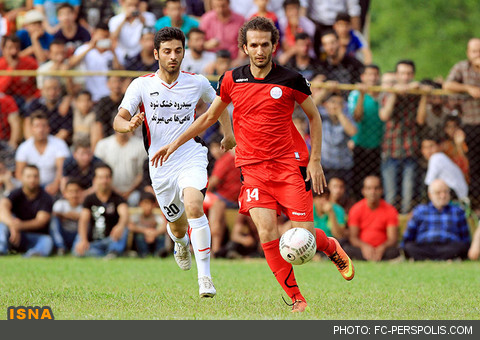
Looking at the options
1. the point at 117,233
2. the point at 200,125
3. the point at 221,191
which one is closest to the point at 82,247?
the point at 117,233

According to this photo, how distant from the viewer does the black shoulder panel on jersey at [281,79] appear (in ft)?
24.0

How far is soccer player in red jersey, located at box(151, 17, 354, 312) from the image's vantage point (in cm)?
733

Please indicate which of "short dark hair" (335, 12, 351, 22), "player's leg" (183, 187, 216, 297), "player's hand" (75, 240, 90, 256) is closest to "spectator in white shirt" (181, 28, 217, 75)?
"short dark hair" (335, 12, 351, 22)

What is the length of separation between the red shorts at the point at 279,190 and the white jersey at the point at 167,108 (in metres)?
1.24

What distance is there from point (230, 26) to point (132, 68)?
184cm

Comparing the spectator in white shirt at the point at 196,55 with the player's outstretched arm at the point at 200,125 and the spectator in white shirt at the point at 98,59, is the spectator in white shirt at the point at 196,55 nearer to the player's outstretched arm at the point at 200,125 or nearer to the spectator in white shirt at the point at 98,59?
the spectator in white shirt at the point at 98,59

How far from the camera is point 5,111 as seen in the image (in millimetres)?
14125

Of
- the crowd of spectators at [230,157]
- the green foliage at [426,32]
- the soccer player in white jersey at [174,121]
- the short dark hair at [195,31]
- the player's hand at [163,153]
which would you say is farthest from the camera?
the green foliage at [426,32]

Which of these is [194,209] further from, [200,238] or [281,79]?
[281,79]

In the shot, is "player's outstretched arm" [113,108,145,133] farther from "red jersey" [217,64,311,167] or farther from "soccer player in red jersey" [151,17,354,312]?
"red jersey" [217,64,311,167]

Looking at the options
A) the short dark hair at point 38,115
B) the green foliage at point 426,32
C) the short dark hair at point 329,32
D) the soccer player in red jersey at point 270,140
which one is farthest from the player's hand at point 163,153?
the green foliage at point 426,32

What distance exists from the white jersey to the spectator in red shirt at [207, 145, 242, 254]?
14.8 ft

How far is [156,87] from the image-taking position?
27.8 ft

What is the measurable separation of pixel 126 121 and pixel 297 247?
2.07 meters
